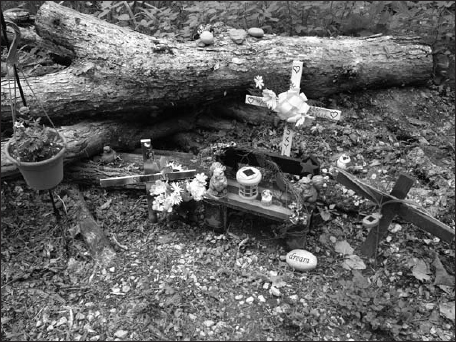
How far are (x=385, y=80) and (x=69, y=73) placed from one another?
3211mm

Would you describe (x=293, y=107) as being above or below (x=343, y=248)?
above

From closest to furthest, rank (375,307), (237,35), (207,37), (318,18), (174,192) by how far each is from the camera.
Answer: (375,307) < (174,192) < (207,37) < (237,35) < (318,18)

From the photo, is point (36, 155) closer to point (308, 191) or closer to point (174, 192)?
point (174, 192)

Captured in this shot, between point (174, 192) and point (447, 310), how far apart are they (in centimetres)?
201

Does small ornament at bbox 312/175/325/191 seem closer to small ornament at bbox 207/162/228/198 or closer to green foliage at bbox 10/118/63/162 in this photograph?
small ornament at bbox 207/162/228/198

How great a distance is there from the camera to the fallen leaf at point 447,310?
8.73ft

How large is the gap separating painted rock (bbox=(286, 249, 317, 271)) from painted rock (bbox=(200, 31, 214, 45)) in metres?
2.16

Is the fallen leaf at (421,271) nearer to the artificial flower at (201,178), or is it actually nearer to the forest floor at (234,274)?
the forest floor at (234,274)

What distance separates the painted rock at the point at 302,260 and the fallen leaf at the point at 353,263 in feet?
0.75

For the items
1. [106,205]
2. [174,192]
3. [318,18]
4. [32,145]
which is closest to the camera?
[32,145]

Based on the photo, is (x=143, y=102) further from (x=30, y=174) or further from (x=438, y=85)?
(x=438, y=85)

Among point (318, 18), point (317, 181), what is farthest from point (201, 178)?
point (318, 18)

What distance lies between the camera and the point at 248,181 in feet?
9.80

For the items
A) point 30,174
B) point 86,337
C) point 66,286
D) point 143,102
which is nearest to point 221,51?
point 143,102
